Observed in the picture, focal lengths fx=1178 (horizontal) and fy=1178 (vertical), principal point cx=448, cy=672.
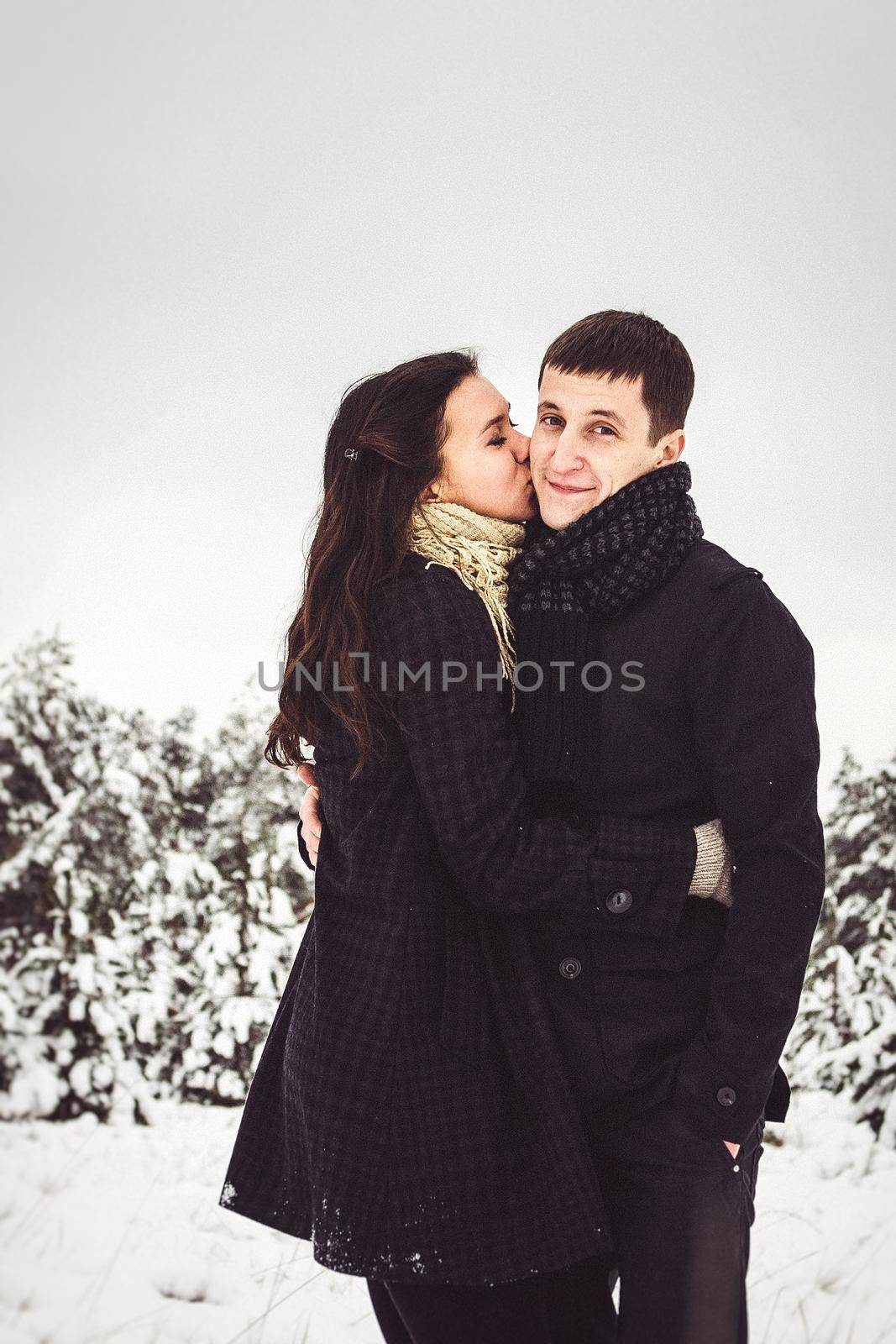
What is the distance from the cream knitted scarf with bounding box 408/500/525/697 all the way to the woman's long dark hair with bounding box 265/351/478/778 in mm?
35

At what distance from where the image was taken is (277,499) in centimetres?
408

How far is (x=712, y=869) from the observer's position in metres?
1.57

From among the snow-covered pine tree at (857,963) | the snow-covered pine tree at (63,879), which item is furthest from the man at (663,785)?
the snow-covered pine tree at (63,879)

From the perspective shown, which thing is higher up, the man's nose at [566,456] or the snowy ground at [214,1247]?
the man's nose at [566,456]

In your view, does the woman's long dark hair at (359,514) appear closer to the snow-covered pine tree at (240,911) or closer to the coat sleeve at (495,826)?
the coat sleeve at (495,826)

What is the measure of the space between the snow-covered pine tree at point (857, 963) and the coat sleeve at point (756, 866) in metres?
2.57

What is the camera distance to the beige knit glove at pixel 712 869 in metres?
1.56

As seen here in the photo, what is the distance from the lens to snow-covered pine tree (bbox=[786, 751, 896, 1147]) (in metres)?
3.81

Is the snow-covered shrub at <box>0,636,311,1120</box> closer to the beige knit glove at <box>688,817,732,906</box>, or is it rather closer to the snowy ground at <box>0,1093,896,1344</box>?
the snowy ground at <box>0,1093,896,1344</box>

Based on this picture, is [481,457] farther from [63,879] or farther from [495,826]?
[63,879]

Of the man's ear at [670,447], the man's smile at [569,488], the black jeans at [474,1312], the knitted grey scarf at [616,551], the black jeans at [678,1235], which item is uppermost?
the man's ear at [670,447]

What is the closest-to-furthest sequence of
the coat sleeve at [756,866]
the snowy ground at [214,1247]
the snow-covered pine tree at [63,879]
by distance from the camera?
the coat sleeve at [756,866]
the snowy ground at [214,1247]
the snow-covered pine tree at [63,879]

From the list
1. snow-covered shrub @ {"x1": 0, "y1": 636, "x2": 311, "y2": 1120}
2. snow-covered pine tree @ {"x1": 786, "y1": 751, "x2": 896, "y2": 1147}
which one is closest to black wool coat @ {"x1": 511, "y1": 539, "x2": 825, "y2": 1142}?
snow-covered pine tree @ {"x1": 786, "y1": 751, "x2": 896, "y2": 1147}

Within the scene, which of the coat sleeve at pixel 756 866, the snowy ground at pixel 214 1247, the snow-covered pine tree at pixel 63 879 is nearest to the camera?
the coat sleeve at pixel 756 866
